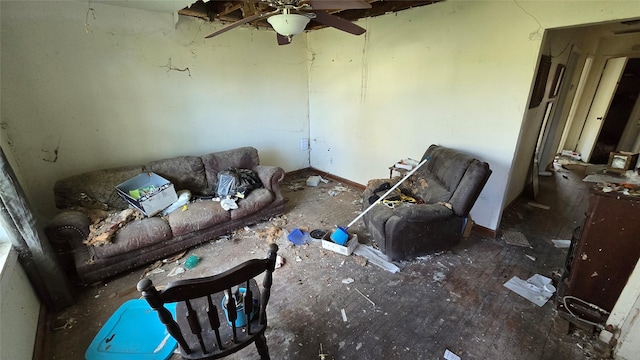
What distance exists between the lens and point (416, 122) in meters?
3.11

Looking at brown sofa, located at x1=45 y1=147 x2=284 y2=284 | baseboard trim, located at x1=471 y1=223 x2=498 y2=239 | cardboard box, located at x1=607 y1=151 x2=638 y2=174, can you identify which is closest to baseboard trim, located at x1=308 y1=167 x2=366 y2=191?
brown sofa, located at x1=45 y1=147 x2=284 y2=284

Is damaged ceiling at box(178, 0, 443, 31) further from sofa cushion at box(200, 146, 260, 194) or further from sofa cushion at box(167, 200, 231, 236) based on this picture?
sofa cushion at box(167, 200, 231, 236)

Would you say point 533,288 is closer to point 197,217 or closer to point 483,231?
point 483,231

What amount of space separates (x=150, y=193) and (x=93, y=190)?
553 millimetres

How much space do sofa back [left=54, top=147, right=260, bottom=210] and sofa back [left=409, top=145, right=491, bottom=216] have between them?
2.10 m

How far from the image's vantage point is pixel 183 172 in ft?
9.72

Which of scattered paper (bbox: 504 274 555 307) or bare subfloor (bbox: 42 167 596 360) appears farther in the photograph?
scattered paper (bbox: 504 274 555 307)

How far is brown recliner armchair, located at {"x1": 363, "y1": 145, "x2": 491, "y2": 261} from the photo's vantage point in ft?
7.30

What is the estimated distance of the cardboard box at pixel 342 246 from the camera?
247cm

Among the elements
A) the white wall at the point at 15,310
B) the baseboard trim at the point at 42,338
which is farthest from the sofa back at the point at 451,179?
the baseboard trim at the point at 42,338

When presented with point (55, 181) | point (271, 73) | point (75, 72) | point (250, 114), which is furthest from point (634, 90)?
point (55, 181)

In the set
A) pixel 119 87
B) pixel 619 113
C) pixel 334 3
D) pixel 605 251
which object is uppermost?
pixel 334 3

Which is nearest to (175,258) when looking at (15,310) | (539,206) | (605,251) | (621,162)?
(15,310)

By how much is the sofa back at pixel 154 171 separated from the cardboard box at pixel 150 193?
0.29 feet
